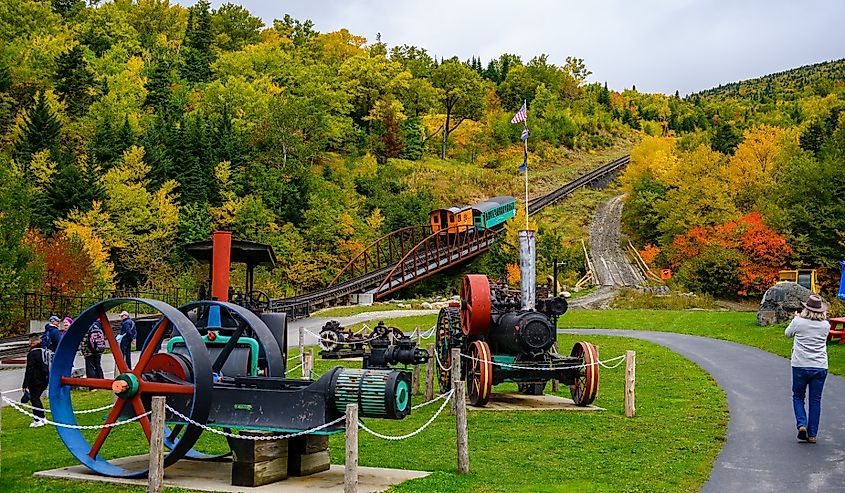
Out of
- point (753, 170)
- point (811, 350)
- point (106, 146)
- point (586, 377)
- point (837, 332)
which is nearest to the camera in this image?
point (811, 350)

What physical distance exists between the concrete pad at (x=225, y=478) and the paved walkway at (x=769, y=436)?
12.4ft

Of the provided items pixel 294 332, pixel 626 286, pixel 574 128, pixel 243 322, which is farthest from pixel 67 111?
pixel 574 128

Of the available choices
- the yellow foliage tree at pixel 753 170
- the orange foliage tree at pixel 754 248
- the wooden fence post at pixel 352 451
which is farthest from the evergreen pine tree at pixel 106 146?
the wooden fence post at pixel 352 451

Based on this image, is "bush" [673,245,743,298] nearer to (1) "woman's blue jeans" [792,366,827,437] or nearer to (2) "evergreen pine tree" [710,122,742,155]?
(2) "evergreen pine tree" [710,122,742,155]

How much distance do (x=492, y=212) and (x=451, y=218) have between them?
4005 mm

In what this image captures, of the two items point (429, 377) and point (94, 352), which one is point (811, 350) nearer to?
point (429, 377)

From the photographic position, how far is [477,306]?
616 inches

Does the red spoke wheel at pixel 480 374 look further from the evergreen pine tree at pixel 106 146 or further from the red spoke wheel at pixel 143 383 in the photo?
the evergreen pine tree at pixel 106 146

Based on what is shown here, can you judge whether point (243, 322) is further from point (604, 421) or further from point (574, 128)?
point (574, 128)

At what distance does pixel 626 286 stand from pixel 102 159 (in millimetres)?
31272

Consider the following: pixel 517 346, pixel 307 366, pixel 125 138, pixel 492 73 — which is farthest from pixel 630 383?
Answer: pixel 492 73

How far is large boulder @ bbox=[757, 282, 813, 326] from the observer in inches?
1050

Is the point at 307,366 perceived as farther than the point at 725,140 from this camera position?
No

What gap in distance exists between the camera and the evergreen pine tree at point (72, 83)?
5512 centimetres
